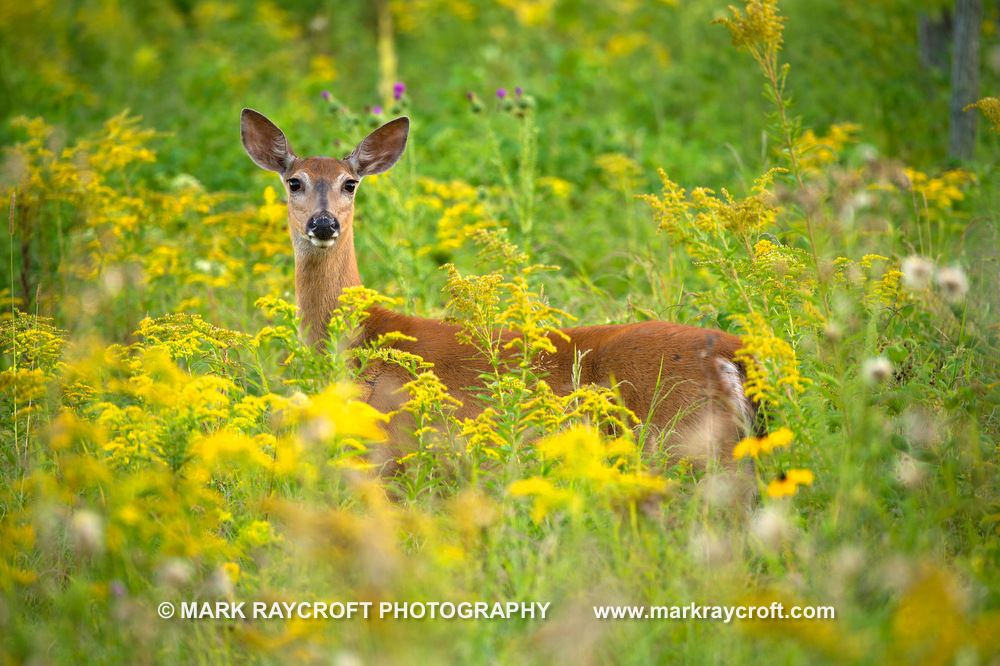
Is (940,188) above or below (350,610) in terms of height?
above

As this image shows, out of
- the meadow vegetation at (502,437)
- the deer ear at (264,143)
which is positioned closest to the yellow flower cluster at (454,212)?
the meadow vegetation at (502,437)

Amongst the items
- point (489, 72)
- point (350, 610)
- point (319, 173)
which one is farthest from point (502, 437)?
point (489, 72)

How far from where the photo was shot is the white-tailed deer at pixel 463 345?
340cm

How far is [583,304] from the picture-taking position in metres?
5.23

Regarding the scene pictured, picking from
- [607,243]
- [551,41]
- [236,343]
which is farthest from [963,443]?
[551,41]

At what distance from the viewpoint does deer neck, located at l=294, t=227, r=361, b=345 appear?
4449mm

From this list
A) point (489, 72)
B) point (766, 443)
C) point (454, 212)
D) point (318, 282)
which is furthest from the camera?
→ point (489, 72)

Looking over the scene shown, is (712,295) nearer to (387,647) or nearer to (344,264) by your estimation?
(344,264)

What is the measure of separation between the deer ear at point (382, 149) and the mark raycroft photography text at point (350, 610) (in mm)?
2865

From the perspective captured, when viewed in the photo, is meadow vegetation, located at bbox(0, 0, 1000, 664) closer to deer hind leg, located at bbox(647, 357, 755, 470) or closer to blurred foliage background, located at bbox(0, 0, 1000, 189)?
deer hind leg, located at bbox(647, 357, 755, 470)

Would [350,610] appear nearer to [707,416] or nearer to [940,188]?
[707,416]

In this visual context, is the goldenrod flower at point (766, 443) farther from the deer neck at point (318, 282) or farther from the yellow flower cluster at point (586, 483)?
the deer neck at point (318, 282)

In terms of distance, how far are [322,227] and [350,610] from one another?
2.31 metres

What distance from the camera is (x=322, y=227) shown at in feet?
13.9
